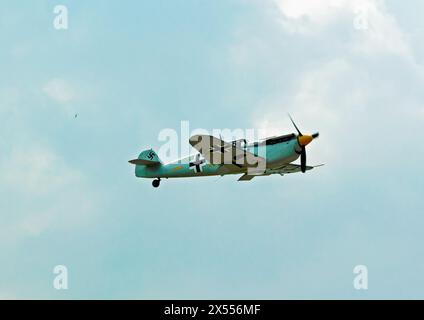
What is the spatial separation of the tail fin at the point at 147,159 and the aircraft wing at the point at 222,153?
414 centimetres

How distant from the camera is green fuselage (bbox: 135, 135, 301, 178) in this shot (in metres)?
32.6

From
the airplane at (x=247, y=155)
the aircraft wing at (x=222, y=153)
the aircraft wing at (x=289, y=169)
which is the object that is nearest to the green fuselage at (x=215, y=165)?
the airplane at (x=247, y=155)

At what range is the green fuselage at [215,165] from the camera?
3262 centimetres

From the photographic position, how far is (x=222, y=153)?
107ft

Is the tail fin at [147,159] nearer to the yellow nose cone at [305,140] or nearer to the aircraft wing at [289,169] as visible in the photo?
the aircraft wing at [289,169]

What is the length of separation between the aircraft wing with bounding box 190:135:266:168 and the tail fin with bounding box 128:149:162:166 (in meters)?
4.14

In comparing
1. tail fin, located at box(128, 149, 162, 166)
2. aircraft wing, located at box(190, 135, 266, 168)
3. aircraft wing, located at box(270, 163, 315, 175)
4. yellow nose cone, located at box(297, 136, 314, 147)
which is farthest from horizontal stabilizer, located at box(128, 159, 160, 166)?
yellow nose cone, located at box(297, 136, 314, 147)

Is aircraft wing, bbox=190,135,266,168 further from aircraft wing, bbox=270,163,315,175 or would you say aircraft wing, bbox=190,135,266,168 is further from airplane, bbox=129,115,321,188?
aircraft wing, bbox=270,163,315,175

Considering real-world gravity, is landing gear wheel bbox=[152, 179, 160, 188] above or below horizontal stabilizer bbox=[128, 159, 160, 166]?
below

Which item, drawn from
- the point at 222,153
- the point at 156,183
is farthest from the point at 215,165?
the point at 156,183

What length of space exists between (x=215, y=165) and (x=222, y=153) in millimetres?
1266

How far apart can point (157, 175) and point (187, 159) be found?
78.5 inches

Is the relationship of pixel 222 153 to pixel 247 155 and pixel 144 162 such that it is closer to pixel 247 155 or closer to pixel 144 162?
pixel 247 155
